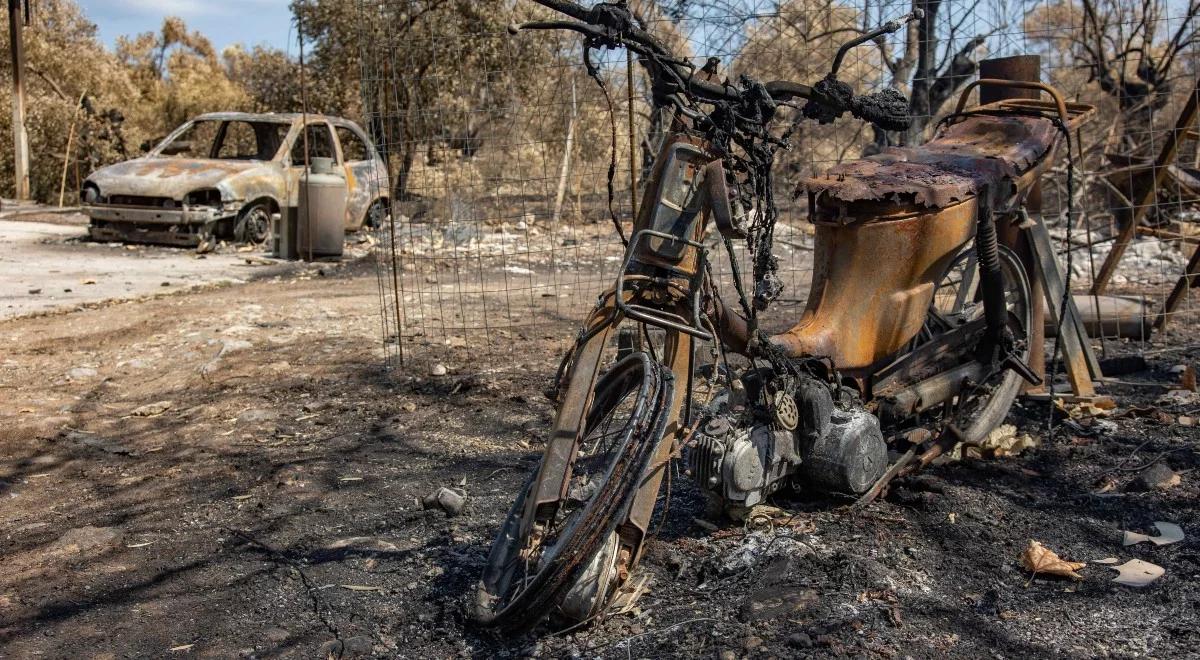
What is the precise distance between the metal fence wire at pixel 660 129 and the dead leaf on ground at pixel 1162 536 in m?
2.48

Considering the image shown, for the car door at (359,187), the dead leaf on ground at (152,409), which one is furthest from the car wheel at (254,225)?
the dead leaf on ground at (152,409)

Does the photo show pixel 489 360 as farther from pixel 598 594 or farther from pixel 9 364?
pixel 598 594

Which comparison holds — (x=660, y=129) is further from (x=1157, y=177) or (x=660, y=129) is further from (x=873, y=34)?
(x=873, y=34)

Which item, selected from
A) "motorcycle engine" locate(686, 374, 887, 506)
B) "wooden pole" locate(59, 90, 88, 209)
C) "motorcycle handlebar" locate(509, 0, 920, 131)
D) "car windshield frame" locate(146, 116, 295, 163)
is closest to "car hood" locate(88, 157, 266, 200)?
"car windshield frame" locate(146, 116, 295, 163)

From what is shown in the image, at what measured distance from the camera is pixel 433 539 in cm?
375

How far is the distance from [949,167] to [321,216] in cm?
866

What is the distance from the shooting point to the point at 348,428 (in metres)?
5.31

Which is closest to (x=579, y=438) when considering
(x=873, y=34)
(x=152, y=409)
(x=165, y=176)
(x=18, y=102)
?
(x=873, y=34)

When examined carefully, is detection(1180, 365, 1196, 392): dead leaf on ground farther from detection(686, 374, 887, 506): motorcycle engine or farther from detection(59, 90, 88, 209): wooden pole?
detection(59, 90, 88, 209): wooden pole

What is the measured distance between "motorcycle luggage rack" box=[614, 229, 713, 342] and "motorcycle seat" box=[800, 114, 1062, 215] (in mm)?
1190

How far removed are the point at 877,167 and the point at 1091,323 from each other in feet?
10.3

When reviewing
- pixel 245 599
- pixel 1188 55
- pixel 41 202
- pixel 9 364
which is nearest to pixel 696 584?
pixel 245 599

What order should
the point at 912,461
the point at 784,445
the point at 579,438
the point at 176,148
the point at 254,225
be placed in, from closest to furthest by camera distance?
the point at 579,438 < the point at 784,445 < the point at 912,461 < the point at 254,225 < the point at 176,148

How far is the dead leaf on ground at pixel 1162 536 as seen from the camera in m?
3.64
